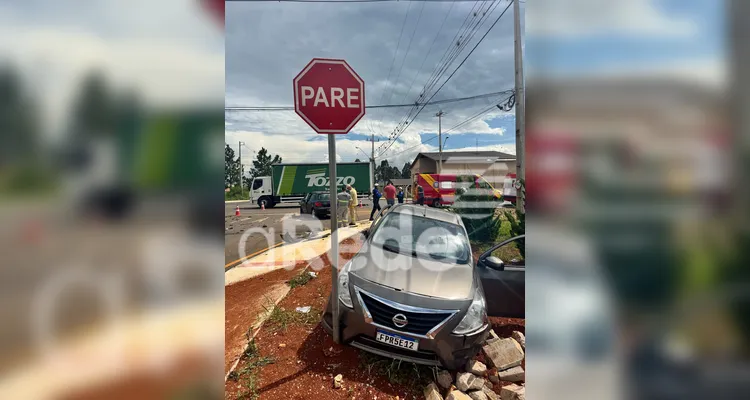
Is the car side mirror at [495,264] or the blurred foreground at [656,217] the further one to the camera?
the car side mirror at [495,264]

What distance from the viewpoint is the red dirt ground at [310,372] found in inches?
88.4

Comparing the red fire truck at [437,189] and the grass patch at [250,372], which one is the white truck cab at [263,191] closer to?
the red fire truck at [437,189]

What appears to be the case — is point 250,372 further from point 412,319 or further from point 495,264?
point 495,264

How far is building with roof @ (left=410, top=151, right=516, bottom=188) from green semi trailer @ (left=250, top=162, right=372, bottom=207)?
6327 mm

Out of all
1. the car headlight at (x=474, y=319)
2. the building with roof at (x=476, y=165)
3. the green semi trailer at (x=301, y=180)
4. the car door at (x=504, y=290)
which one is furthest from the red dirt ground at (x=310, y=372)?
the green semi trailer at (x=301, y=180)

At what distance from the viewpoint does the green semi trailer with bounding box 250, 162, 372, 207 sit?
70.5 feet

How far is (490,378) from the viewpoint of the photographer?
2586 mm

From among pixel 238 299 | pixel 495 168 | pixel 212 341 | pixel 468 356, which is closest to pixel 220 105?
pixel 212 341

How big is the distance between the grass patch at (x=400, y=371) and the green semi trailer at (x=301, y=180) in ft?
62.2

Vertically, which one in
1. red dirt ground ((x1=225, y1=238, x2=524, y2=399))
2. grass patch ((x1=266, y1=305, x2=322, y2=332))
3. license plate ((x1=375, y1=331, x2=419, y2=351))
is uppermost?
license plate ((x1=375, y1=331, x2=419, y2=351))

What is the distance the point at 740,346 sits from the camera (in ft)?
2.53

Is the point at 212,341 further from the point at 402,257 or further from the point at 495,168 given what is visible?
the point at 495,168

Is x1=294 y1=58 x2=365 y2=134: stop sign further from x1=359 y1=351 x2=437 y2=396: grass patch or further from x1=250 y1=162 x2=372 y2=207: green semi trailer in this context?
x1=250 y1=162 x2=372 y2=207: green semi trailer

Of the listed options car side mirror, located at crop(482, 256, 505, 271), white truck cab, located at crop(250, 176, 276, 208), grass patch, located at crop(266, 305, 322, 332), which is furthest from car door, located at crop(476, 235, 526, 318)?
white truck cab, located at crop(250, 176, 276, 208)
